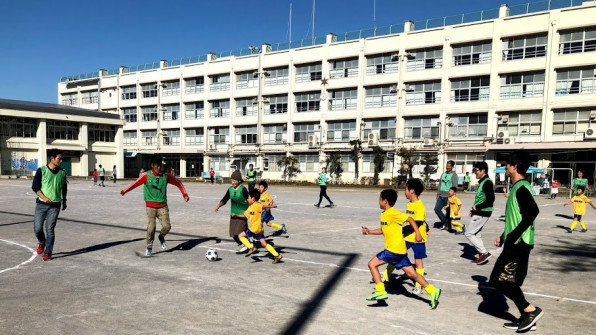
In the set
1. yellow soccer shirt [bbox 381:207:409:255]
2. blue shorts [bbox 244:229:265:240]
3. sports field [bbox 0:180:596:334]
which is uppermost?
yellow soccer shirt [bbox 381:207:409:255]

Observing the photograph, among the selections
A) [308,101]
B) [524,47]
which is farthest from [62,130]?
[524,47]

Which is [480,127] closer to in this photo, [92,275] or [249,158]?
[249,158]

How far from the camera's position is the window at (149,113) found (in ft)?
Answer: 205

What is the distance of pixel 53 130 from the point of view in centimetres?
5103

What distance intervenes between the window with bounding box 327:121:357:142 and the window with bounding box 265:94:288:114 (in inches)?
263

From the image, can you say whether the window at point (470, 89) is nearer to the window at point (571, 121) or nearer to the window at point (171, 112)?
the window at point (571, 121)

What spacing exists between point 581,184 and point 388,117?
30.8 metres

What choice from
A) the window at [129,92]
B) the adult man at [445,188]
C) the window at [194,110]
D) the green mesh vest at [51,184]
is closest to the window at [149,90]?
the window at [129,92]

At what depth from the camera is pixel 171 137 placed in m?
60.9

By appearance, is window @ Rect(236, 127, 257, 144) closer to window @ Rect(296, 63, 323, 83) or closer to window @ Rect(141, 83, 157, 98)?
window @ Rect(296, 63, 323, 83)

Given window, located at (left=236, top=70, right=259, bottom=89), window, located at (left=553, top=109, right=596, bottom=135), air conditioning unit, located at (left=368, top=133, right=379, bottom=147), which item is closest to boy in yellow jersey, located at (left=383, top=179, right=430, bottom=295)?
window, located at (left=553, top=109, right=596, bottom=135)

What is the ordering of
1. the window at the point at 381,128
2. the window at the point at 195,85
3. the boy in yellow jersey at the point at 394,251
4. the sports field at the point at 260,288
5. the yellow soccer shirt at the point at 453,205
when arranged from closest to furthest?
the sports field at the point at 260,288
the boy in yellow jersey at the point at 394,251
the yellow soccer shirt at the point at 453,205
the window at the point at 381,128
the window at the point at 195,85

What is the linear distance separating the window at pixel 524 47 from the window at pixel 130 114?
53265mm

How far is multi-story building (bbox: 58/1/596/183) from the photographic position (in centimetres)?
3469
